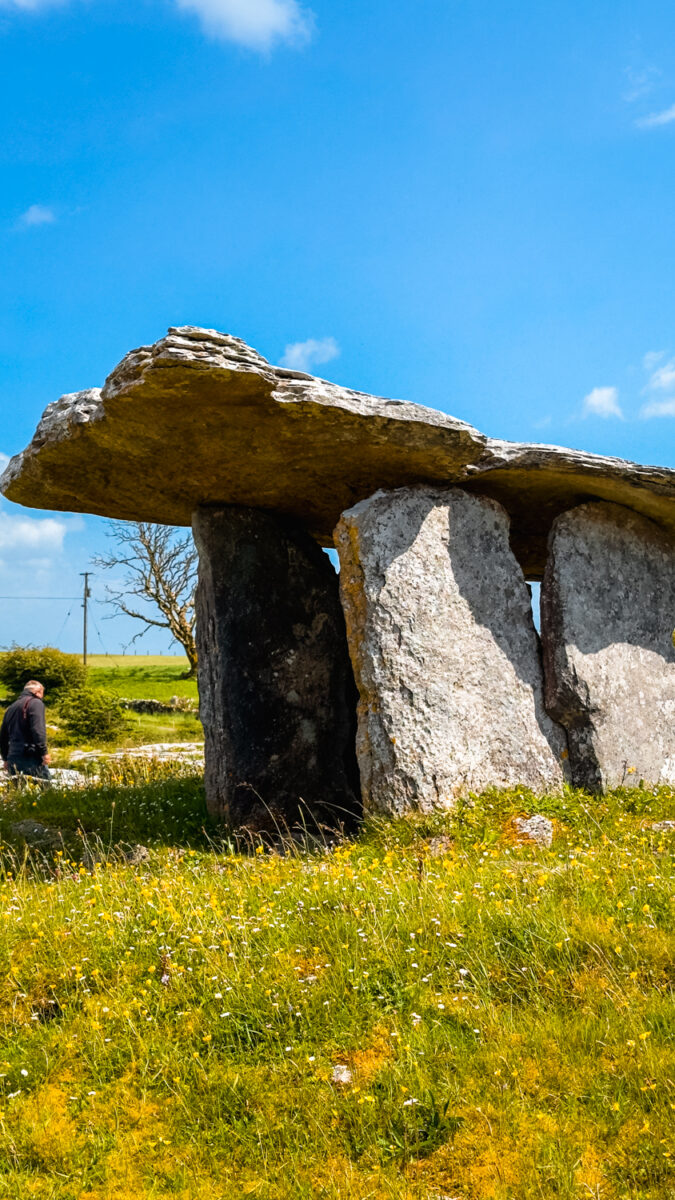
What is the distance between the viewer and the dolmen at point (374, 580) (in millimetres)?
9656

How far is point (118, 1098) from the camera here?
4918 millimetres

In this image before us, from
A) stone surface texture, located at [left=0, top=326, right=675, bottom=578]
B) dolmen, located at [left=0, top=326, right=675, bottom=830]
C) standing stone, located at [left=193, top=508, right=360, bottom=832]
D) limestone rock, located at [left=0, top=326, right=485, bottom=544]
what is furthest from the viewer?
standing stone, located at [left=193, top=508, right=360, bottom=832]

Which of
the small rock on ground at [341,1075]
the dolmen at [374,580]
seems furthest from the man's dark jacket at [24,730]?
the small rock on ground at [341,1075]

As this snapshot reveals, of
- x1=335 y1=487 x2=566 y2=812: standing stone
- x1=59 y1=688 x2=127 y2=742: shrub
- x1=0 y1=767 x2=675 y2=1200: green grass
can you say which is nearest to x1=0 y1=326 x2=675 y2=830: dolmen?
x1=335 y1=487 x2=566 y2=812: standing stone

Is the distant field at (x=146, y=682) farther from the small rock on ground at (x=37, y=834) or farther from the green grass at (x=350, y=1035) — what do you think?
the green grass at (x=350, y=1035)

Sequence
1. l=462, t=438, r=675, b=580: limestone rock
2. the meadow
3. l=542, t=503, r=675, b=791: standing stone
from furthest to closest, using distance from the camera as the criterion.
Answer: the meadow, l=542, t=503, r=675, b=791: standing stone, l=462, t=438, r=675, b=580: limestone rock

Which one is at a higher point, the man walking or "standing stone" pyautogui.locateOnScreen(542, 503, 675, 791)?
"standing stone" pyautogui.locateOnScreen(542, 503, 675, 791)

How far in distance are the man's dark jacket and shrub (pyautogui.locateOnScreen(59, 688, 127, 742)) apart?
9.43m

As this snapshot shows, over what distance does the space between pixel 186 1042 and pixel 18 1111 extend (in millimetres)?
908

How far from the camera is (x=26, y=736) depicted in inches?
617

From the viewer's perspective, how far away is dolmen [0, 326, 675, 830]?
9.66 metres

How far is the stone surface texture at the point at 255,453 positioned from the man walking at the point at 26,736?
455 cm

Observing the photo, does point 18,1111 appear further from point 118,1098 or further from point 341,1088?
point 341,1088

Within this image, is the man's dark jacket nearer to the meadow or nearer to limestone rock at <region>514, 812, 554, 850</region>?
the meadow
